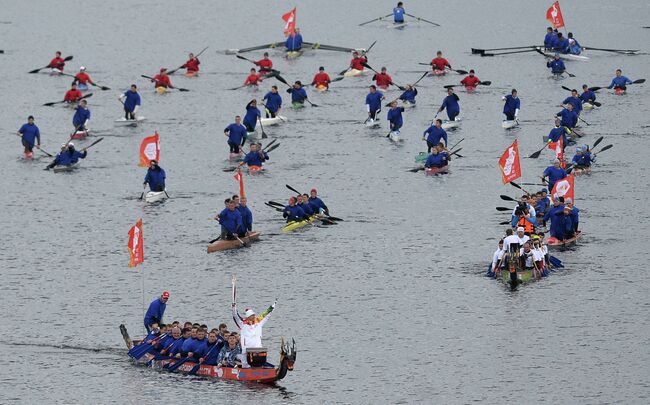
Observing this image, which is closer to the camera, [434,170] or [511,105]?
[434,170]

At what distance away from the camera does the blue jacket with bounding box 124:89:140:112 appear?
113 meters

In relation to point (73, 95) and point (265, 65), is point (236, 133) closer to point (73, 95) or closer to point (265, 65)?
point (73, 95)

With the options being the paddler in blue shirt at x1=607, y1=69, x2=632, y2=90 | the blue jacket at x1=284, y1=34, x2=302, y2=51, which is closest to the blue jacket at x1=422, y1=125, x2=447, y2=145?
the paddler in blue shirt at x1=607, y1=69, x2=632, y2=90

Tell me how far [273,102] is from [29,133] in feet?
58.2

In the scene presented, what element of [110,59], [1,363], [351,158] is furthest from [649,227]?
[110,59]

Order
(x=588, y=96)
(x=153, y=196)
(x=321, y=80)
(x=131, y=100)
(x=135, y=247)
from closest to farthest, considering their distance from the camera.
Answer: (x=135, y=247) < (x=153, y=196) < (x=131, y=100) < (x=588, y=96) < (x=321, y=80)

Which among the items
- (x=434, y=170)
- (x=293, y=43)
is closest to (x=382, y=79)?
(x=293, y=43)

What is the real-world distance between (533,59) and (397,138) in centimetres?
3851

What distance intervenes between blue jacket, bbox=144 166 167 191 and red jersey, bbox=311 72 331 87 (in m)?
35.2

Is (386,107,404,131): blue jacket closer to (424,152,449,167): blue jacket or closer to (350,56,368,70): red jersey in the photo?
(424,152,449,167): blue jacket

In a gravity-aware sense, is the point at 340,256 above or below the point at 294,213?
below

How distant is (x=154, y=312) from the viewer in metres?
65.8

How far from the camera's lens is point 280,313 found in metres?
71.7

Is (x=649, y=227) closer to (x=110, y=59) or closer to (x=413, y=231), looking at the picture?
(x=413, y=231)
